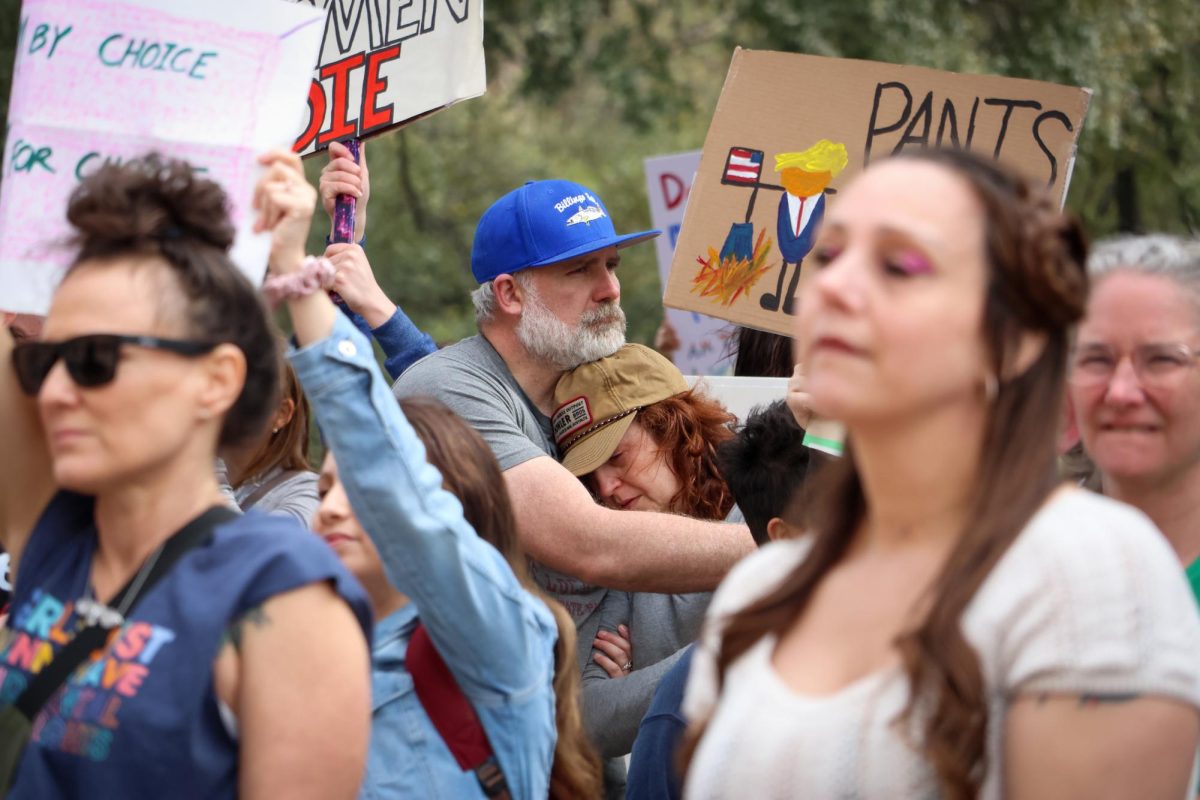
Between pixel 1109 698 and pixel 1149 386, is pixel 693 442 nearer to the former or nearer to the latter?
pixel 1149 386

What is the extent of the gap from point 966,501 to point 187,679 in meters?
0.96

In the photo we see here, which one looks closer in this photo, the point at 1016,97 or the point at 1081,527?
Result: the point at 1081,527

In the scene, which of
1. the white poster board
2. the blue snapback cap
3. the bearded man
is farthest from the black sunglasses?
the white poster board

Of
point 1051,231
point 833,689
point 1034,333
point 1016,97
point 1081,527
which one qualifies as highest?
point 1016,97

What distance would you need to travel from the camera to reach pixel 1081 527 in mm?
1639

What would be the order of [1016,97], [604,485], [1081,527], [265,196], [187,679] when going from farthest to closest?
[604,485] < [1016,97] < [265,196] < [187,679] < [1081,527]

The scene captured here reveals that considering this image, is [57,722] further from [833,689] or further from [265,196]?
[833,689]

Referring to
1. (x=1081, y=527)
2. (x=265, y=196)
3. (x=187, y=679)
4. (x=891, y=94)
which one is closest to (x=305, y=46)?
(x=265, y=196)

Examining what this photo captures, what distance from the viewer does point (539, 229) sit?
421cm

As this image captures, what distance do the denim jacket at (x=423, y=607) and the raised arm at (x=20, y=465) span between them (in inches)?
17.1

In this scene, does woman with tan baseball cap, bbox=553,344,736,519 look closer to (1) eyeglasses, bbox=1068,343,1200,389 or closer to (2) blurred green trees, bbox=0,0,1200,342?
(1) eyeglasses, bbox=1068,343,1200,389

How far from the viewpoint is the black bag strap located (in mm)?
1954

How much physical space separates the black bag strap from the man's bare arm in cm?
163

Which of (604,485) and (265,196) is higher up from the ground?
(265,196)
